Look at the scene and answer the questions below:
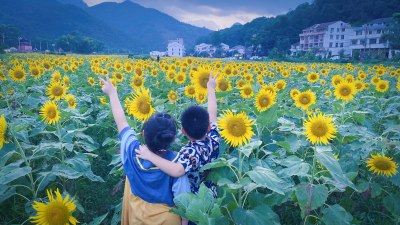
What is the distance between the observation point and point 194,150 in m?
2.60

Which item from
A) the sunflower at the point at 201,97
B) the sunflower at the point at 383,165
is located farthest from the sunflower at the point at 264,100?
the sunflower at the point at 383,165

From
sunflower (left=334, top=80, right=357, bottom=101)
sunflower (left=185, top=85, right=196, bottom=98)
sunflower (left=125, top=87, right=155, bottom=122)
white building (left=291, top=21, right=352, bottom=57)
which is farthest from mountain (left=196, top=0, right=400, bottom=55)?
sunflower (left=125, top=87, right=155, bottom=122)

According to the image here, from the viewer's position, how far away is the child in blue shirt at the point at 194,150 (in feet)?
8.09

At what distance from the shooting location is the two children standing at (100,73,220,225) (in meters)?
2.50

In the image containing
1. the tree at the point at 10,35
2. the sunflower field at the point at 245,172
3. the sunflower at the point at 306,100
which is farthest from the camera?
the tree at the point at 10,35

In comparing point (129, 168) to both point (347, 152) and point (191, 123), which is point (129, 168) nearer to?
point (191, 123)

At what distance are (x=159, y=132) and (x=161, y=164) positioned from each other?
245 mm

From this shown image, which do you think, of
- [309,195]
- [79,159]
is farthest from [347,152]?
[79,159]

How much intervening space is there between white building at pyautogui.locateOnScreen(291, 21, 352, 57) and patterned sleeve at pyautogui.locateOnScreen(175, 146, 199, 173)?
7388cm

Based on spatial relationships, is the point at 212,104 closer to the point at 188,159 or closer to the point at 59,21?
the point at 188,159

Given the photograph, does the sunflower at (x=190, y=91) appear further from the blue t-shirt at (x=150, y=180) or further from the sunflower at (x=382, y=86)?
the sunflower at (x=382, y=86)

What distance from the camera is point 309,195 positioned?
8.13 ft

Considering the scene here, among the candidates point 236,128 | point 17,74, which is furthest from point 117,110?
point 17,74

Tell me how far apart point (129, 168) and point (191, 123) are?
0.64m
